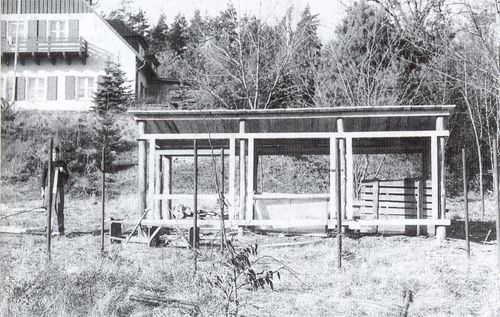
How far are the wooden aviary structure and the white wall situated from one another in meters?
23.7

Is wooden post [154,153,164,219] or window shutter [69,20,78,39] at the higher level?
window shutter [69,20,78,39]

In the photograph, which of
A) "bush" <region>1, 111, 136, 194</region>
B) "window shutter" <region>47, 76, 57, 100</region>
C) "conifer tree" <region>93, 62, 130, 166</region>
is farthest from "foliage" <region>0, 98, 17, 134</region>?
"window shutter" <region>47, 76, 57, 100</region>

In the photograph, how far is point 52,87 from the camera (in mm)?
37750

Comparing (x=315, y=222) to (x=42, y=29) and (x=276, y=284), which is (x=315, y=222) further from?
(x=42, y=29)

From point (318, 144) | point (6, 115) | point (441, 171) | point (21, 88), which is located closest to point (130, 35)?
point (21, 88)

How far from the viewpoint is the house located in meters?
37.2

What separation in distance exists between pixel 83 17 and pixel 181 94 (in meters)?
8.52

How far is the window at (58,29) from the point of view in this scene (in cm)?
3775

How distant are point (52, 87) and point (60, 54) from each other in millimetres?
2236

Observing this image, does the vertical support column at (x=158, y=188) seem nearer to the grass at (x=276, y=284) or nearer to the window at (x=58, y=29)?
the grass at (x=276, y=284)

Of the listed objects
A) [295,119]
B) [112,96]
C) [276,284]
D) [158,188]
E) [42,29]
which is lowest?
[276,284]

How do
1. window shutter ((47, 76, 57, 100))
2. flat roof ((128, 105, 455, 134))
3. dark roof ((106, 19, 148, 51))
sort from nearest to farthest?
flat roof ((128, 105, 455, 134)) < window shutter ((47, 76, 57, 100)) < dark roof ((106, 19, 148, 51))

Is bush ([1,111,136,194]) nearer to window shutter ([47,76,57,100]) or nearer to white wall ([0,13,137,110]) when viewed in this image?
window shutter ([47,76,57,100])

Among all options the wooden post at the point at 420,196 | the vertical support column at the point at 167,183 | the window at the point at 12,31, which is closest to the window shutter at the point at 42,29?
the window at the point at 12,31
